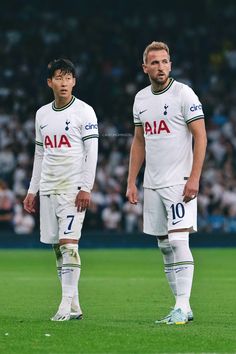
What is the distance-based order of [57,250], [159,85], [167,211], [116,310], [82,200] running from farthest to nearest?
1. [116,310]
2. [57,250]
3. [82,200]
4. [159,85]
5. [167,211]

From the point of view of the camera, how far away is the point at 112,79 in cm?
3319

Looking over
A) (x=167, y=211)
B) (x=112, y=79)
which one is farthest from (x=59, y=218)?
(x=112, y=79)

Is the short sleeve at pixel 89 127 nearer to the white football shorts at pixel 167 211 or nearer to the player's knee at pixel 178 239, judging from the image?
the white football shorts at pixel 167 211

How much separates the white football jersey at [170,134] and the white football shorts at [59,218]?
766 millimetres

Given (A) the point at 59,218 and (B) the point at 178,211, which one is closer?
(B) the point at 178,211

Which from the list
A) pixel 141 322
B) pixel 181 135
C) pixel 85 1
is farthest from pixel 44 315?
pixel 85 1

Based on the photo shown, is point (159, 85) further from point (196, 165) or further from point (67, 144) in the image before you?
point (67, 144)

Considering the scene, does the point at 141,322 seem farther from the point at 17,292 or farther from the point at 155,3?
the point at 155,3

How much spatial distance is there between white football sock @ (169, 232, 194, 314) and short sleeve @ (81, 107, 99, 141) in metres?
1.26

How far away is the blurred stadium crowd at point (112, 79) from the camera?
91.5 ft

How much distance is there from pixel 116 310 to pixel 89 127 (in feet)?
6.99

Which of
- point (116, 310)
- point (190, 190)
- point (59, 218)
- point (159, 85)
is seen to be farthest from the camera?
point (116, 310)

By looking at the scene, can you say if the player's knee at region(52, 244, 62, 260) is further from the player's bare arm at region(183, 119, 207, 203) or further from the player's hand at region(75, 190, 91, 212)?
the player's bare arm at region(183, 119, 207, 203)

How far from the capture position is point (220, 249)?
26.7m
